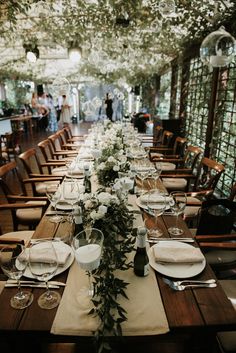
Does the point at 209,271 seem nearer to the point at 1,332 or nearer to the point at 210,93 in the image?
the point at 1,332

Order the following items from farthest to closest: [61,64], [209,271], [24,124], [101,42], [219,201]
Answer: [24,124], [61,64], [101,42], [219,201], [209,271]

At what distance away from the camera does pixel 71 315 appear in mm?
1064

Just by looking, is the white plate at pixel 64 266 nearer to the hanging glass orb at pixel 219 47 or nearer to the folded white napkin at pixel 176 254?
the folded white napkin at pixel 176 254

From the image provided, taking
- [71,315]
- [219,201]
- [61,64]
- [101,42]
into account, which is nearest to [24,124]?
[61,64]

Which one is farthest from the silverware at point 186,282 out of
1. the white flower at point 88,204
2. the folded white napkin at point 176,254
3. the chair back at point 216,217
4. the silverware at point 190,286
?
the chair back at point 216,217

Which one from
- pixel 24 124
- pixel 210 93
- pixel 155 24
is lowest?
pixel 24 124

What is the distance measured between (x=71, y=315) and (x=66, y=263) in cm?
32

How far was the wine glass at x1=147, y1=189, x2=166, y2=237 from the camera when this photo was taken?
1.68 m

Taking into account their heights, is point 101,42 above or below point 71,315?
above

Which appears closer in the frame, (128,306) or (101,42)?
(128,306)

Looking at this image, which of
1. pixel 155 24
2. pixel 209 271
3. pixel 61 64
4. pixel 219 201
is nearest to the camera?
pixel 209 271

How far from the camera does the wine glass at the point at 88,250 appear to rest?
3.69 ft

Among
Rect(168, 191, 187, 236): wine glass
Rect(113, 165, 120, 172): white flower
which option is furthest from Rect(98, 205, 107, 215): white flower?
Rect(113, 165, 120, 172): white flower

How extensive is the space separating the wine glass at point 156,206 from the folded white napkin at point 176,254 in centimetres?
23
